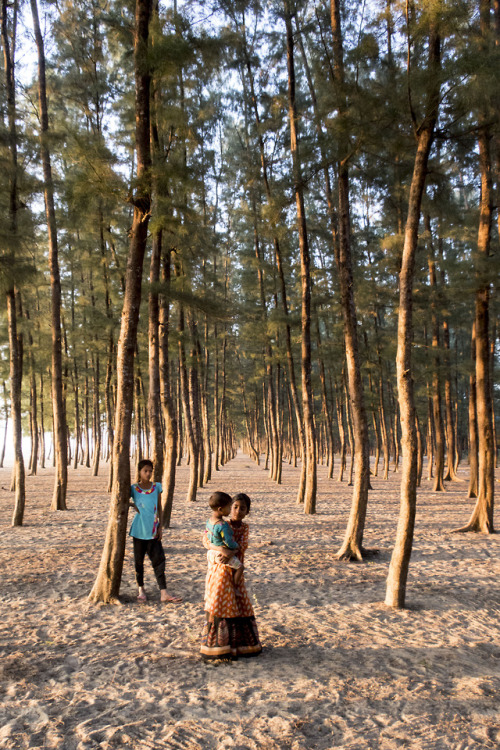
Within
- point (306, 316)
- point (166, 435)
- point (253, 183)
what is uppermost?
point (253, 183)

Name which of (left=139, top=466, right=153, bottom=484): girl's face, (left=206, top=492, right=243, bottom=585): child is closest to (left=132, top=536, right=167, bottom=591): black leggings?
(left=139, top=466, right=153, bottom=484): girl's face

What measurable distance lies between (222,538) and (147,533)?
1915 millimetres

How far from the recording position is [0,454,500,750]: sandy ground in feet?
10.4

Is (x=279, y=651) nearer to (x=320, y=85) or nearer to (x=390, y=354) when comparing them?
(x=320, y=85)

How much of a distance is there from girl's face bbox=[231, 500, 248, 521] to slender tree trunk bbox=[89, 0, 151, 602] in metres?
1.96

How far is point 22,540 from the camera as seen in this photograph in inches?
369

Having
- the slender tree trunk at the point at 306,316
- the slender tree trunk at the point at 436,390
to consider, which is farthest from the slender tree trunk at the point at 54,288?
the slender tree trunk at the point at 436,390

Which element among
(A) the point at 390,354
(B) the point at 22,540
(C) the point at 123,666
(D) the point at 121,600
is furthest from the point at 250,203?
(C) the point at 123,666

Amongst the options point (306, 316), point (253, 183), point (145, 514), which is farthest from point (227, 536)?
point (253, 183)

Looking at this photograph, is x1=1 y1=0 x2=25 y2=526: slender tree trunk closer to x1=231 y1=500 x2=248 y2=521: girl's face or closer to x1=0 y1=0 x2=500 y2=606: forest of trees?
x1=0 y1=0 x2=500 y2=606: forest of trees

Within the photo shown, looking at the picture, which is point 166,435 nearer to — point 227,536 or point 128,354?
point 128,354

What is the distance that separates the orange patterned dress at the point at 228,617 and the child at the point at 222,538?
0.31 ft

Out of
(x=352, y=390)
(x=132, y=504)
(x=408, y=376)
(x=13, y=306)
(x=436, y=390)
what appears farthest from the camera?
(x=436, y=390)

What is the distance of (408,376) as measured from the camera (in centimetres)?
577
